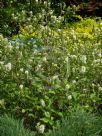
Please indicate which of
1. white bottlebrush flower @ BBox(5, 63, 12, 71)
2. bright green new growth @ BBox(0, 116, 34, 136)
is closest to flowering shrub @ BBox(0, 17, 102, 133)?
white bottlebrush flower @ BBox(5, 63, 12, 71)

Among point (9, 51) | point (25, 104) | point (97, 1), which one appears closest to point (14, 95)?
point (25, 104)

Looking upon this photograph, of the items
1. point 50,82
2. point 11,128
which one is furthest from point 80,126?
point 50,82

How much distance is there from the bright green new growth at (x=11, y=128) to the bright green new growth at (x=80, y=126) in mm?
278

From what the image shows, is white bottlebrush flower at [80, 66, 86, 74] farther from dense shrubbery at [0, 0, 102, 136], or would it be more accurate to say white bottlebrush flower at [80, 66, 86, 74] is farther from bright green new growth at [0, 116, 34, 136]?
bright green new growth at [0, 116, 34, 136]

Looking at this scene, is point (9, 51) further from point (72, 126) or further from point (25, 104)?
point (72, 126)

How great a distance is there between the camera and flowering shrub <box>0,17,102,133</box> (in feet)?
18.2

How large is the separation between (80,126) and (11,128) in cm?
64

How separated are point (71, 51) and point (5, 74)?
1409mm

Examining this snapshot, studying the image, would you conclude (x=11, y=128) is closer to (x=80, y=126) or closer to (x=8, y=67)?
(x=80, y=126)

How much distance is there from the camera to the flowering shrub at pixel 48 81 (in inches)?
219

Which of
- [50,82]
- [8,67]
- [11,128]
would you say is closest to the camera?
[11,128]

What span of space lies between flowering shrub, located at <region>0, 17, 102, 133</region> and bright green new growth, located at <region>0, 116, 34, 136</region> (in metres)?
0.23

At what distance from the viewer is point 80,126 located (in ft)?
15.8

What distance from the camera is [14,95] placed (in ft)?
18.5
